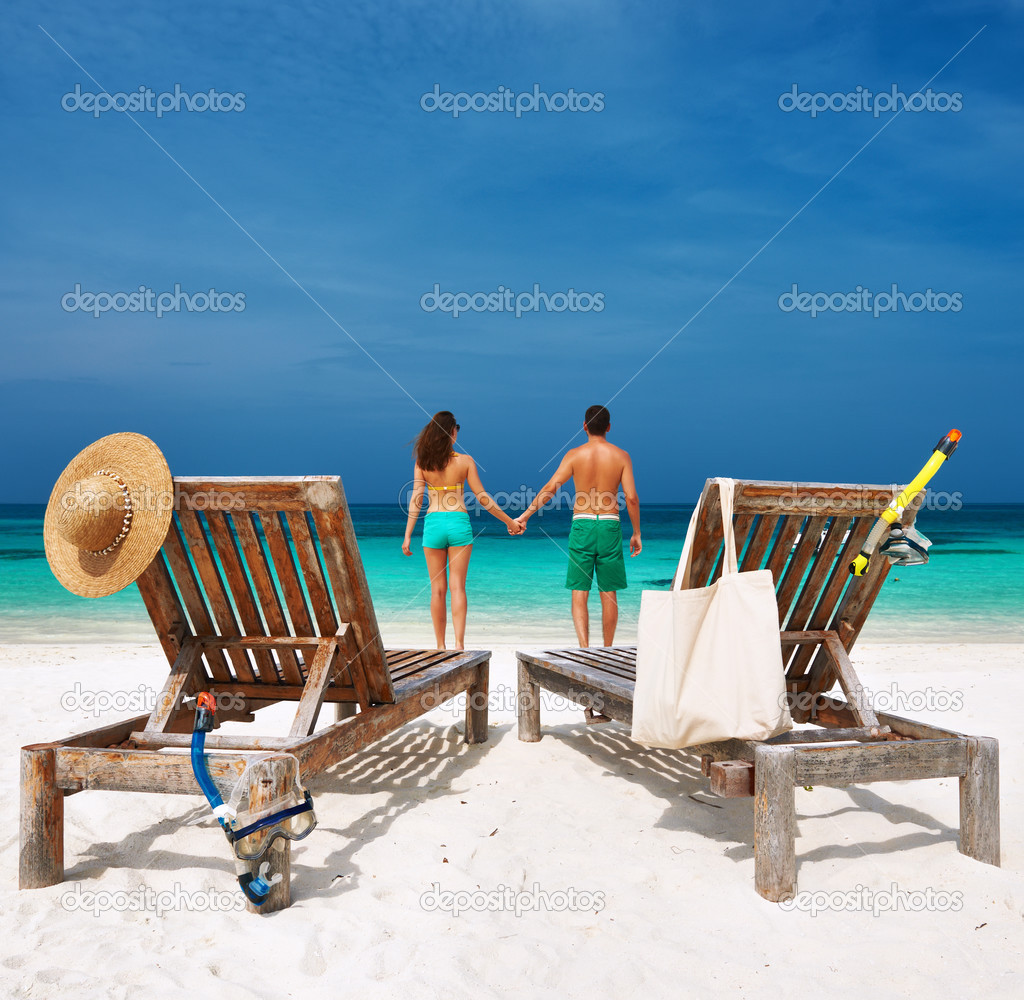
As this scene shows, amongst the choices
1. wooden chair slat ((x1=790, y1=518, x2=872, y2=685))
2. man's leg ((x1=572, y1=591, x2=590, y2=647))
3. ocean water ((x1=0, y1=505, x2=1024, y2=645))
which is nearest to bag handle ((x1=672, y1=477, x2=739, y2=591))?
wooden chair slat ((x1=790, y1=518, x2=872, y2=685))

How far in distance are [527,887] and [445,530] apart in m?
3.76

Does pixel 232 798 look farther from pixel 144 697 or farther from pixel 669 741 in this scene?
pixel 144 697

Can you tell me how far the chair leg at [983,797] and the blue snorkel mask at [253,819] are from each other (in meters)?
2.27

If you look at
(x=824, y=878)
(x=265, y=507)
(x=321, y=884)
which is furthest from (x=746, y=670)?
(x=265, y=507)

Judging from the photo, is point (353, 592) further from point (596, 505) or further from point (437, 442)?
point (596, 505)

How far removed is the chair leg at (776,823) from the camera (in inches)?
103

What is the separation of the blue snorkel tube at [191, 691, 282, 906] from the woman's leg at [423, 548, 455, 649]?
3598 mm

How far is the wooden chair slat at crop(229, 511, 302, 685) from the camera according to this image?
316 centimetres

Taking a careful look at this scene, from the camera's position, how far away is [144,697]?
19.4 ft
